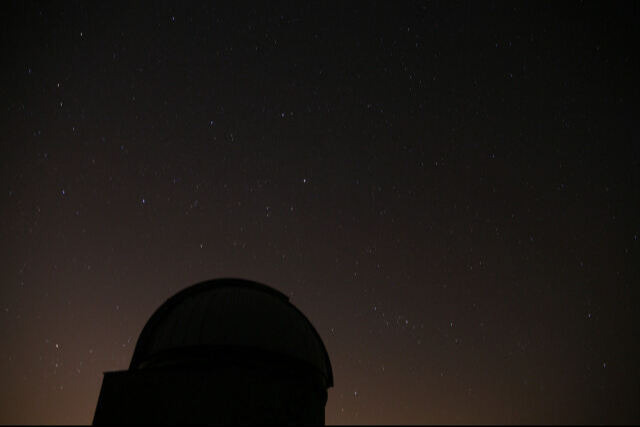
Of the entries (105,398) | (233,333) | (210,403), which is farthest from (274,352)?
(105,398)

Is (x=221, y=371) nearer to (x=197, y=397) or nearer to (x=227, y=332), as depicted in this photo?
(x=197, y=397)

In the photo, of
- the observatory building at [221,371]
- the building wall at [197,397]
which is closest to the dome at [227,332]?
the observatory building at [221,371]

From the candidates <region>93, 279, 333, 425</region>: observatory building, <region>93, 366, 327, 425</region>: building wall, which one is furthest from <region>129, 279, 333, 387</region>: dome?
<region>93, 366, 327, 425</region>: building wall

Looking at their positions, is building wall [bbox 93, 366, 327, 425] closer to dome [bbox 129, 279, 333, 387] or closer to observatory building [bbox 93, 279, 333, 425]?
observatory building [bbox 93, 279, 333, 425]

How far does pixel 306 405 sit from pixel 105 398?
3821mm

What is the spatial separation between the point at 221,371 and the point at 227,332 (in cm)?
82

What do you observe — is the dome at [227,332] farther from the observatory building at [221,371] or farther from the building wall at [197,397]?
the building wall at [197,397]

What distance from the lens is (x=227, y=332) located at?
7949 millimetres

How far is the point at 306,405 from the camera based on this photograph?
25.4 feet

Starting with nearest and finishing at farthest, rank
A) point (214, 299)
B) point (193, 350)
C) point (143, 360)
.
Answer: point (193, 350), point (143, 360), point (214, 299)

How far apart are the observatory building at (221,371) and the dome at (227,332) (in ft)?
0.06

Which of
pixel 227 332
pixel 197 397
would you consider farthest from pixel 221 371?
pixel 227 332

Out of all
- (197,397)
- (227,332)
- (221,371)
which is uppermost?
(227,332)

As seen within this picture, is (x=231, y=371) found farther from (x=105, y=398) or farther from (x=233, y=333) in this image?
(x=105, y=398)
